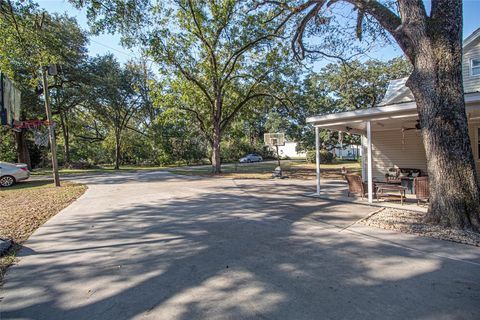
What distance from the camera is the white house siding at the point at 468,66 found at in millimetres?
9695

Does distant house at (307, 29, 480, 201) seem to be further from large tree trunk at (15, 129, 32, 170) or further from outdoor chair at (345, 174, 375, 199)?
large tree trunk at (15, 129, 32, 170)

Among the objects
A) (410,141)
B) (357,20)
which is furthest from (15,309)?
(410,141)

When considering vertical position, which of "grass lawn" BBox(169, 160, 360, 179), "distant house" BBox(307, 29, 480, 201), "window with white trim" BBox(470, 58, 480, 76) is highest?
"window with white trim" BBox(470, 58, 480, 76)

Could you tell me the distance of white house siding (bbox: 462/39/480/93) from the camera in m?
9.70

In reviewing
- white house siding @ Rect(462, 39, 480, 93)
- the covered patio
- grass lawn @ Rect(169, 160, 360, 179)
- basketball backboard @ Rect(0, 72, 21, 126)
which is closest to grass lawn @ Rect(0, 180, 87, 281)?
basketball backboard @ Rect(0, 72, 21, 126)

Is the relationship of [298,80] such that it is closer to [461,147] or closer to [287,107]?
[287,107]

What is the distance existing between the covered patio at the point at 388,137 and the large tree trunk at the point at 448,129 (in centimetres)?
163

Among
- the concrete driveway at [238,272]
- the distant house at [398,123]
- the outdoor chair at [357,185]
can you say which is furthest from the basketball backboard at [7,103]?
the outdoor chair at [357,185]

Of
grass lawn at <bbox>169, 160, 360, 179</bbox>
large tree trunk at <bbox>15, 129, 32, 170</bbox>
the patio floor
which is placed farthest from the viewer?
large tree trunk at <bbox>15, 129, 32, 170</bbox>

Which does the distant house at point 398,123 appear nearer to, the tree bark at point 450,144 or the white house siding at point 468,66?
the white house siding at point 468,66

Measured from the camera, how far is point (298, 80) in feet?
57.8

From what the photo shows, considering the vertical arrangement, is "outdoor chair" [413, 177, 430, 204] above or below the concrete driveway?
above

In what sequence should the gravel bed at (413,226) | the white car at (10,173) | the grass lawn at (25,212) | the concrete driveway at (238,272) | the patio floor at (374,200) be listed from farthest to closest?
the white car at (10,173) → the patio floor at (374,200) → the grass lawn at (25,212) → the gravel bed at (413,226) → the concrete driveway at (238,272)

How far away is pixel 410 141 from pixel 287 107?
29.9ft
